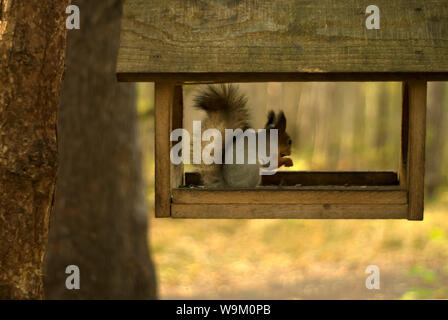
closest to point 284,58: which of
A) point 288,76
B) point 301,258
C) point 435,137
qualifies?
point 288,76

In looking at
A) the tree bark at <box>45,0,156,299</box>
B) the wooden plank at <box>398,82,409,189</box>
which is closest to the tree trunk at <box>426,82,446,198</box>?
the tree bark at <box>45,0,156,299</box>

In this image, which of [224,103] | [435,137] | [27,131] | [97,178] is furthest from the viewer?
[435,137]

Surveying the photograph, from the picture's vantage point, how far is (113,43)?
203 inches

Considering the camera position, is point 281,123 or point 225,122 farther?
point 281,123

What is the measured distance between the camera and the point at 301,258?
9.16 meters

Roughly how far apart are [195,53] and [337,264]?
263 inches

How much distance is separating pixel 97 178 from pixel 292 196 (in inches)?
110

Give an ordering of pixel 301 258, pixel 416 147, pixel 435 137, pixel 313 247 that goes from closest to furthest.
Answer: pixel 416 147 < pixel 301 258 < pixel 313 247 < pixel 435 137

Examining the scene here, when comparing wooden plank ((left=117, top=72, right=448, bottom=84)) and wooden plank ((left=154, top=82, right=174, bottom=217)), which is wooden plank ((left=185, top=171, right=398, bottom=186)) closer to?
wooden plank ((left=154, top=82, right=174, bottom=217))

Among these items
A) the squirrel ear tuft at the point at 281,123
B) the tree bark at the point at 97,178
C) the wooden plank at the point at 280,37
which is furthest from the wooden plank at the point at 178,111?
the tree bark at the point at 97,178

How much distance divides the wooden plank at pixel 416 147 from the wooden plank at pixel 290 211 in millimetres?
51

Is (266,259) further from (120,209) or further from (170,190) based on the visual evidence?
(170,190)

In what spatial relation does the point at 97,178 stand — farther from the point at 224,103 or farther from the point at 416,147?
the point at 416,147

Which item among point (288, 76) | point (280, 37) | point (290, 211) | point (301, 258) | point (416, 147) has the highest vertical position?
point (280, 37)
